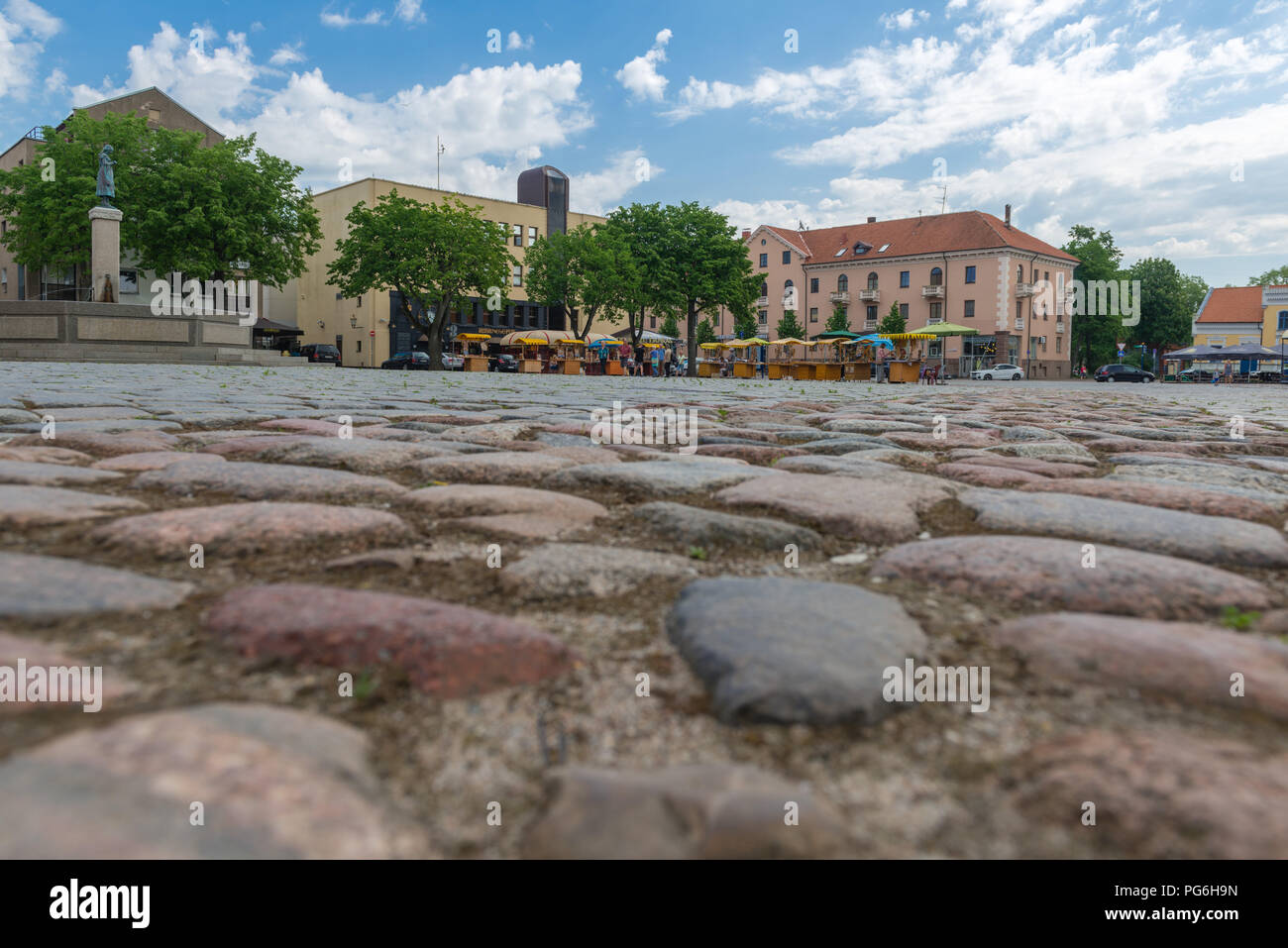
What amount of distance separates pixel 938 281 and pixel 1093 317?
15005 mm

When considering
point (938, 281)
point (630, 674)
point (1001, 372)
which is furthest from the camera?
point (938, 281)

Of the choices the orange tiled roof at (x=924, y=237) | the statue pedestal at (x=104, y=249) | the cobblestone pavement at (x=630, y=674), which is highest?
the orange tiled roof at (x=924, y=237)

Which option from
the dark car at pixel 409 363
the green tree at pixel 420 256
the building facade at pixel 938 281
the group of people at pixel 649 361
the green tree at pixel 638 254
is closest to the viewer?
the green tree at pixel 420 256

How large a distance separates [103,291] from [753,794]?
89.3ft

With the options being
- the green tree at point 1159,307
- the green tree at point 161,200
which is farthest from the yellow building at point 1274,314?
the green tree at point 161,200

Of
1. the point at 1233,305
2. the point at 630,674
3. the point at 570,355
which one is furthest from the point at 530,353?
the point at 1233,305

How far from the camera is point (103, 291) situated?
75.3 feet

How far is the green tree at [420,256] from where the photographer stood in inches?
1318

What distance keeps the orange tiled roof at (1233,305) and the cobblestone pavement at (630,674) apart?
3115 inches

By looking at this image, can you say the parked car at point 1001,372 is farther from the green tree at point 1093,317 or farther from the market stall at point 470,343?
the market stall at point 470,343

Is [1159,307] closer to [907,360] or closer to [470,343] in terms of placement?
[907,360]

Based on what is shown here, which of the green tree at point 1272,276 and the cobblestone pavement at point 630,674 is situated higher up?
the green tree at point 1272,276

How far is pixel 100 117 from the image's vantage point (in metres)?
41.8
